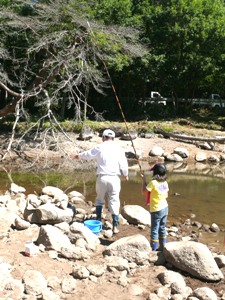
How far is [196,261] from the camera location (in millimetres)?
4664

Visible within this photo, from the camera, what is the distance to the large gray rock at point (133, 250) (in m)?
4.97

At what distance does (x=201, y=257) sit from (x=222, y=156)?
45.3 ft

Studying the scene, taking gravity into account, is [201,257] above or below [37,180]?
above

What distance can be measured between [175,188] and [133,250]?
696cm

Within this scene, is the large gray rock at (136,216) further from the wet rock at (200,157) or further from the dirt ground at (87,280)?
the wet rock at (200,157)

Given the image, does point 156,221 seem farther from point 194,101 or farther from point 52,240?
point 194,101

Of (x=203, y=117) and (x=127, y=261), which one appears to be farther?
(x=203, y=117)

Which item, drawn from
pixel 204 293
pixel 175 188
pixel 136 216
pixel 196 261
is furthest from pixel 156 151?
pixel 204 293

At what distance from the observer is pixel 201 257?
15.2 feet

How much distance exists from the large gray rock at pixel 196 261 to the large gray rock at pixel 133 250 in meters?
0.38

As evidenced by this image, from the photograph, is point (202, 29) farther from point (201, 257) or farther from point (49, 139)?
point (201, 257)

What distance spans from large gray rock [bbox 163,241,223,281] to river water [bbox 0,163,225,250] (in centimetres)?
262

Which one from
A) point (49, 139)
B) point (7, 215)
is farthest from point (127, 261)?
point (49, 139)

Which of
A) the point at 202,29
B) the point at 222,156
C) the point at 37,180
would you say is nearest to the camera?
the point at 37,180
